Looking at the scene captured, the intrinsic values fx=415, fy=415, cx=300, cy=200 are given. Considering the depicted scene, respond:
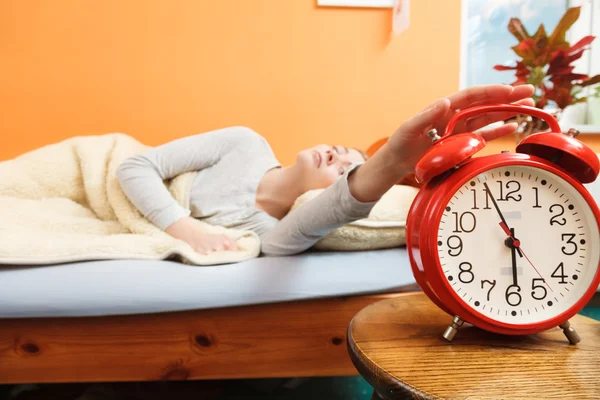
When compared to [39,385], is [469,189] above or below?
above

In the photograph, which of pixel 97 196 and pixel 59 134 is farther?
pixel 59 134

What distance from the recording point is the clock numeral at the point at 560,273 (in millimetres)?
518

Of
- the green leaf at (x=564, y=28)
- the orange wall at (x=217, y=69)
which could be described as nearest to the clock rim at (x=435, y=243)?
the green leaf at (x=564, y=28)

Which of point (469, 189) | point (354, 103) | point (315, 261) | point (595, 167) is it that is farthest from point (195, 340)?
point (354, 103)

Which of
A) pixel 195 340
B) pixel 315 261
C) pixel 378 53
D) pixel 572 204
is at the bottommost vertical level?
pixel 195 340

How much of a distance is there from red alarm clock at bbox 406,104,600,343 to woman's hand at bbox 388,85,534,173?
5cm

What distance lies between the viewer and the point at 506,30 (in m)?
1.71

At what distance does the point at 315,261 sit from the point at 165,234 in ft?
1.27

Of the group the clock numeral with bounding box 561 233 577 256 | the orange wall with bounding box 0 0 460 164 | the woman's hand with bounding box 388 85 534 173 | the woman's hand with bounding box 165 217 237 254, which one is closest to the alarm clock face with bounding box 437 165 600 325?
the clock numeral with bounding box 561 233 577 256

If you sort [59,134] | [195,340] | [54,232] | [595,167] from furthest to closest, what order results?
[59,134]
[54,232]
[195,340]
[595,167]

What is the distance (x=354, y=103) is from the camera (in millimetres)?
1543

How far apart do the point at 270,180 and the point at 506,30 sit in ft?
4.13

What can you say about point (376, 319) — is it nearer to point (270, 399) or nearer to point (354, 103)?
point (270, 399)

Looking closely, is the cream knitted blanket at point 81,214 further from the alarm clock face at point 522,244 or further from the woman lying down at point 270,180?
the alarm clock face at point 522,244
